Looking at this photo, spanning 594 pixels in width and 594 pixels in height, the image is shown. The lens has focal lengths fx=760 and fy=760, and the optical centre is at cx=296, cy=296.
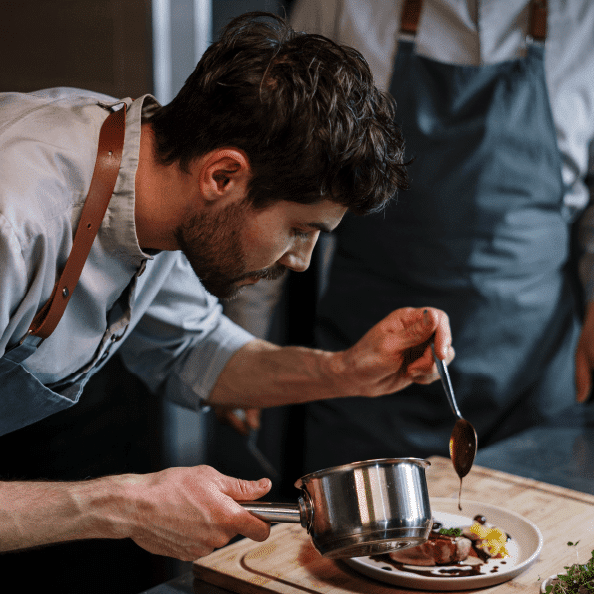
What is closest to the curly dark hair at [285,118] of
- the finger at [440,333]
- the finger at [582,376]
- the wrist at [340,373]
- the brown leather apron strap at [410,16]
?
the finger at [440,333]

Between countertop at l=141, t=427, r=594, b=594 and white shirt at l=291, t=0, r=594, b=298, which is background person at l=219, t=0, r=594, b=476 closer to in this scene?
white shirt at l=291, t=0, r=594, b=298

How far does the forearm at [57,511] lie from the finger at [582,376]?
4.12ft

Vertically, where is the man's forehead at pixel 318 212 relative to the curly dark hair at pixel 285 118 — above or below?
below

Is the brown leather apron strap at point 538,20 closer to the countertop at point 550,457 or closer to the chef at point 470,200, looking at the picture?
the chef at point 470,200

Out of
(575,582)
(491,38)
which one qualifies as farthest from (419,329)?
(491,38)

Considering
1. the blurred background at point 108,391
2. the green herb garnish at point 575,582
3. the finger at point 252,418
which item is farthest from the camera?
the blurred background at point 108,391

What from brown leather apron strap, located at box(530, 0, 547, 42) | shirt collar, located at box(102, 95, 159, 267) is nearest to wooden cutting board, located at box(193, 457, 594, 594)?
shirt collar, located at box(102, 95, 159, 267)

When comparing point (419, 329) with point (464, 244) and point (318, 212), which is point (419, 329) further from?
point (464, 244)

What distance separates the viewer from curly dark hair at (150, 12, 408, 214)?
44.6 inches

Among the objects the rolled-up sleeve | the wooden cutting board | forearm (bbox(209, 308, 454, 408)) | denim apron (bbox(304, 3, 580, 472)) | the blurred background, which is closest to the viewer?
the wooden cutting board

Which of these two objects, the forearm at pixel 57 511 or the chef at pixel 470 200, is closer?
the forearm at pixel 57 511

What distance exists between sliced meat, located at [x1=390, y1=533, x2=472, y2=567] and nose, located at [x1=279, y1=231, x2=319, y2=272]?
485 mm

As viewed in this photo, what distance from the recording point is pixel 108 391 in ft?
7.03

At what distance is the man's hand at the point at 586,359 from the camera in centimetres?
181
